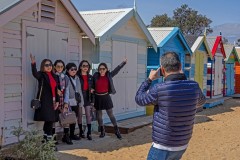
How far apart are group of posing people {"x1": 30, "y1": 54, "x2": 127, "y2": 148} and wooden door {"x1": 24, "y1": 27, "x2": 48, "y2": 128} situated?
0.79 feet

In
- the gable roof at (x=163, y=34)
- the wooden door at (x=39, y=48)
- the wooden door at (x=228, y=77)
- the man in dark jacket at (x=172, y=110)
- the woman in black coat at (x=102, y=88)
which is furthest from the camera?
the wooden door at (x=228, y=77)

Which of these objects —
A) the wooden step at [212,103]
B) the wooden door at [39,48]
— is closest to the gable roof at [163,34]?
the wooden step at [212,103]

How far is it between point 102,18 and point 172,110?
25.2 feet

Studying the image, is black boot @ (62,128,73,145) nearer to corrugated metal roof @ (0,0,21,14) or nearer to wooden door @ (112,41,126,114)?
corrugated metal roof @ (0,0,21,14)

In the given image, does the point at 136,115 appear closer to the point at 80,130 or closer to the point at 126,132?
the point at 126,132

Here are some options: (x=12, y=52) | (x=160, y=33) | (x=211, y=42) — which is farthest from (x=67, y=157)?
(x=211, y=42)

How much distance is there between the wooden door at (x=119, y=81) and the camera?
1079 centimetres

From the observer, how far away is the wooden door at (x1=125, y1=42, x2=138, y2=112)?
1150 centimetres

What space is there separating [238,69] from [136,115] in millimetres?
16648

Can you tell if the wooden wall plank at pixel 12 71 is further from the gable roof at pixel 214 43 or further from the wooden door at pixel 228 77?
the wooden door at pixel 228 77

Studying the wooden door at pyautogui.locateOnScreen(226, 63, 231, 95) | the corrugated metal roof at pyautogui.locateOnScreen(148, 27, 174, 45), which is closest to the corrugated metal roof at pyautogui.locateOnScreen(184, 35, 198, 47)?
the corrugated metal roof at pyautogui.locateOnScreen(148, 27, 174, 45)

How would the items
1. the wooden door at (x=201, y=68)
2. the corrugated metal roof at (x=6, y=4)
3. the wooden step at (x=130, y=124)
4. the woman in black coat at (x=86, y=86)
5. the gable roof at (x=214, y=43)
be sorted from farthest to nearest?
the gable roof at (x=214, y=43) < the wooden door at (x=201, y=68) < the wooden step at (x=130, y=124) < the woman in black coat at (x=86, y=86) < the corrugated metal roof at (x=6, y=4)

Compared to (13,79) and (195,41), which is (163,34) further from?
(13,79)

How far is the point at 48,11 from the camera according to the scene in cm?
812
